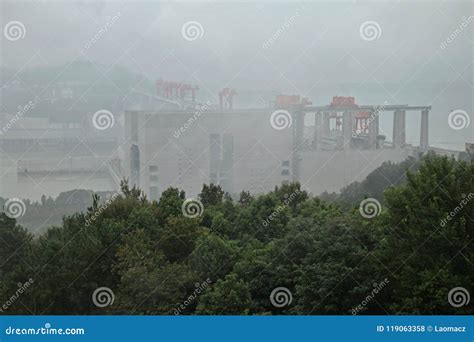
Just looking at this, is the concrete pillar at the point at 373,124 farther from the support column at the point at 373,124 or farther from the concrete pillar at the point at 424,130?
the concrete pillar at the point at 424,130

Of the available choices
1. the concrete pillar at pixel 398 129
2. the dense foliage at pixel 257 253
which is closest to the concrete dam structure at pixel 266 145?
the concrete pillar at pixel 398 129

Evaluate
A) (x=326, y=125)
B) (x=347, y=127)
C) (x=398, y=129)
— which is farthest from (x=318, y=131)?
(x=398, y=129)

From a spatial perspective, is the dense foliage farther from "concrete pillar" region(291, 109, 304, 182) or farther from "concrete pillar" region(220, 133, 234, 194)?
"concrete pillar" region(291, 109, 304, 182)

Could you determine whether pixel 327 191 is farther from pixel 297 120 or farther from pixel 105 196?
pixel 105 196

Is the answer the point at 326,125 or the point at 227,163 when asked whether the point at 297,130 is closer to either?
the point at 326,125

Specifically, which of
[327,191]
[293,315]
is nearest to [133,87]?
[327,191]

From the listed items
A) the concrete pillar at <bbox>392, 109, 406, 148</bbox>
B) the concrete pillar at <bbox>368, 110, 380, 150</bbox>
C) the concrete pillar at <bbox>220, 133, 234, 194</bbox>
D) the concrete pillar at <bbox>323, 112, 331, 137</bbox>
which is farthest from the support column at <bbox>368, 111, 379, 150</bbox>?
the concrete pillar at <bbox>220, 133, 234, 194</bbox>
